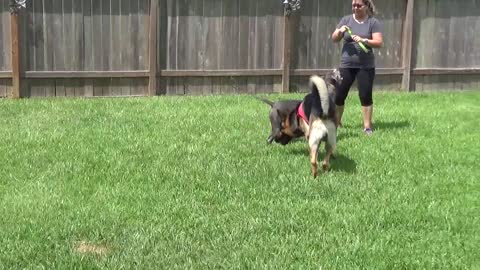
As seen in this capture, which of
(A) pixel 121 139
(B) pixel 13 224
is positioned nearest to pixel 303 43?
(A) pixel 121 139

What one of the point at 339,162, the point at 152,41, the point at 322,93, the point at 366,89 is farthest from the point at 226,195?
the point at 152,41

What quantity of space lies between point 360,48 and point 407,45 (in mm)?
4170

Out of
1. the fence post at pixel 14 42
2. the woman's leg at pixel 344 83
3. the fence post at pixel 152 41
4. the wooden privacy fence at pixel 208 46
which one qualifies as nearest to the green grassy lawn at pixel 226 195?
the woman's leg at pixel 344 83

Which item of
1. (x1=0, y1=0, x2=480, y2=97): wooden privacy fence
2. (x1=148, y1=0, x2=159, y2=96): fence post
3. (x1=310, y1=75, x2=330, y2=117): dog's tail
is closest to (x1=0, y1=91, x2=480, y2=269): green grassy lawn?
(x1=310, y1=75, x2=330, y2=117): dog's tail

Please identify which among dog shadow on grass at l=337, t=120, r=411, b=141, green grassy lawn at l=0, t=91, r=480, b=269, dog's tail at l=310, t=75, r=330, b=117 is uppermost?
dog's tail at l=310, t=75, r=330, b=117

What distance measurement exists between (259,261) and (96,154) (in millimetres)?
3073

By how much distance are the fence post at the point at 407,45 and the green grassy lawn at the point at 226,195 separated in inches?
123

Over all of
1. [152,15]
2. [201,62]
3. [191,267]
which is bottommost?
[191,267]

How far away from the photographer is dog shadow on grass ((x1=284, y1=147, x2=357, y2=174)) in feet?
20.9

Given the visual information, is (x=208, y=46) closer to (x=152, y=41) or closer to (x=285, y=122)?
(x=152, y=41)

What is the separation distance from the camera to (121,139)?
742 cm

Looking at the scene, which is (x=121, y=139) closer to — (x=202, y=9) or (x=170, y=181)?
(x=170, y=181)

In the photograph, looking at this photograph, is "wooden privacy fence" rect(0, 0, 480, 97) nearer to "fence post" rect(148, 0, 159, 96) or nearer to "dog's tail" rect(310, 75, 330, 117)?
"fence post" rect(148, 0, 159, 96)

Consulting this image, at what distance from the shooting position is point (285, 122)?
22.6 ft
